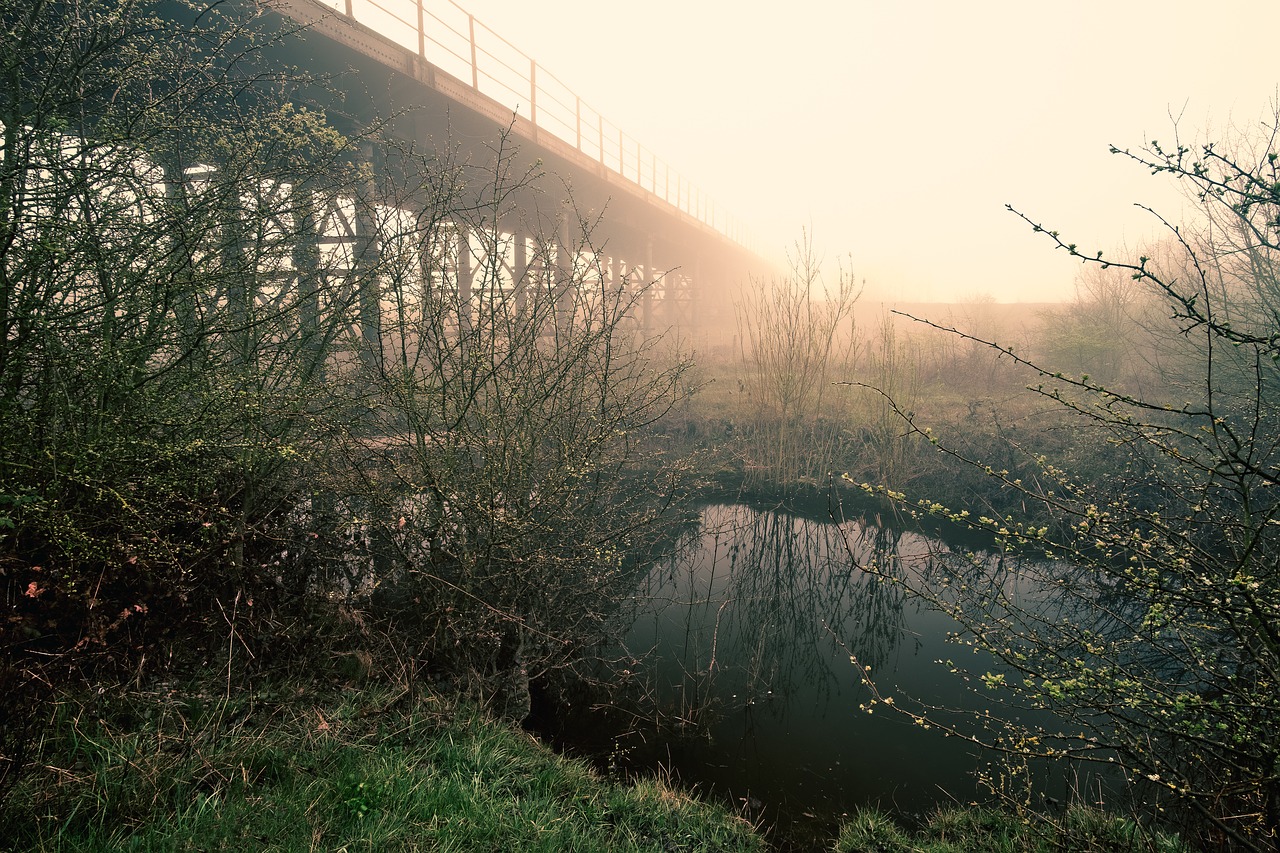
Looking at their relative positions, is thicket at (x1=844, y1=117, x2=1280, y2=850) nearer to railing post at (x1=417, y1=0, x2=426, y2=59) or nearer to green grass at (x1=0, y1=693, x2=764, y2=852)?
green grass at (x1=0, y1=693, x2=764, y2=852)

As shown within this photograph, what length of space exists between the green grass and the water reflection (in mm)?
683

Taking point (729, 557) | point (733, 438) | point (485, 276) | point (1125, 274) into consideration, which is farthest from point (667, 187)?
point (485, 276)

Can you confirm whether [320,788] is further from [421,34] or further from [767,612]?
[421,34]

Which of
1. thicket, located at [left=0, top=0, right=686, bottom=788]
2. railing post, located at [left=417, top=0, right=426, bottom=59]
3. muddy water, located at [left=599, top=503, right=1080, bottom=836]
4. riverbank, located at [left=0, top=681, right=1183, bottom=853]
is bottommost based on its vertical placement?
muddy water, located at [left=599, top=503, right=1080, bottom=836]

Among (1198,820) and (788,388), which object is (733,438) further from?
(1198,820)

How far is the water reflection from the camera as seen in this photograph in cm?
377

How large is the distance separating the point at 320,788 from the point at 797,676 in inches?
147

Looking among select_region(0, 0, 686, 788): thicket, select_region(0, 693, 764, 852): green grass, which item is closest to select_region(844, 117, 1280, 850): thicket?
select_region(0, 693, 764, 852): green grass

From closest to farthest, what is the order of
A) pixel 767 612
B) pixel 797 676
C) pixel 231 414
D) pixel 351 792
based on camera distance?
pixel 351 792
pixel 231 414
pixel 797 676
pixel 767 612

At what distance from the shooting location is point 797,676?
500cm

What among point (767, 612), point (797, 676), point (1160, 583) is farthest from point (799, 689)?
point (1160, 583)

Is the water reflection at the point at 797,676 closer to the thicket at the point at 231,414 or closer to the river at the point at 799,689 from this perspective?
the river at the point at 799,689

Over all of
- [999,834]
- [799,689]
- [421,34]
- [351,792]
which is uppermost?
[421,34]

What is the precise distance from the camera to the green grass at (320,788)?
2012 millimetres
